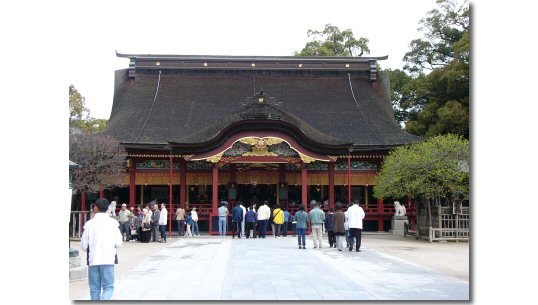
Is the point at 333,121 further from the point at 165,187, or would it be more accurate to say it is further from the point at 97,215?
the point at 97,215

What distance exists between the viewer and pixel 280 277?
11289 millimetres

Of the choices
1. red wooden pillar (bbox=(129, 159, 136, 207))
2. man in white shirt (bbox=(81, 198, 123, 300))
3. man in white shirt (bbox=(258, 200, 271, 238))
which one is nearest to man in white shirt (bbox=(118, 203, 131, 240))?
man in white shirt (bbox=(258, 200, 271, 238))

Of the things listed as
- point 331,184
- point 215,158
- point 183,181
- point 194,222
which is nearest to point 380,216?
point 331,184

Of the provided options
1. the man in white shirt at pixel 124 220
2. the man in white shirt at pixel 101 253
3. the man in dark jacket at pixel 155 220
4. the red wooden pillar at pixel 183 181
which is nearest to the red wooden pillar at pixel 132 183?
the red wooden pillar at pixel 183 181

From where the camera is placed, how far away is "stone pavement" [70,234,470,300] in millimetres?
9406

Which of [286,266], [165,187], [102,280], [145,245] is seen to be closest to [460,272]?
[286,266]

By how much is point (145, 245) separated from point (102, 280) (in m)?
11.7

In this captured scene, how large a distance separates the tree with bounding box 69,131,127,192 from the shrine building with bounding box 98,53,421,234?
6.61 ft

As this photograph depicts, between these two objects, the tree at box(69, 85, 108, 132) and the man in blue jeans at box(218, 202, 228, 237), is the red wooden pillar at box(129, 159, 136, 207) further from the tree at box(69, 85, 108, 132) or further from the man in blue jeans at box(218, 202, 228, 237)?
the tree at box(69, 85, 108, 132)

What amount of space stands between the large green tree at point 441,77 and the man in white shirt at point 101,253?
19.8 m

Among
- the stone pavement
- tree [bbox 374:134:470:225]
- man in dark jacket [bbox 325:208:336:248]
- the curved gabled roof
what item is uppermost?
the curved gabled roof

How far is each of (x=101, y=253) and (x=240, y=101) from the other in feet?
75.3

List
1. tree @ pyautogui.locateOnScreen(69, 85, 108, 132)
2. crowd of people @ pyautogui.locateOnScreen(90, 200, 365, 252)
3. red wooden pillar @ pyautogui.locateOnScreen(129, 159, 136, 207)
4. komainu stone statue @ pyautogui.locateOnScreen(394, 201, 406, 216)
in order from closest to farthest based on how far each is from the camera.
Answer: crowd of people @ pyautogui.locateOnScreen(90, 200, 365, 252) < komainu stone statue @ pyautogui.locateOnScreen(394, 201, 406, 216) < red wooden pillar @ pyautogui.locateOnScreen(129, 159, 136, 207) < tree @ pyautogui.locateOnScreen(69, 85, 108, 132)

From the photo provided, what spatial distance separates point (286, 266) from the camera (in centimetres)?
1305
